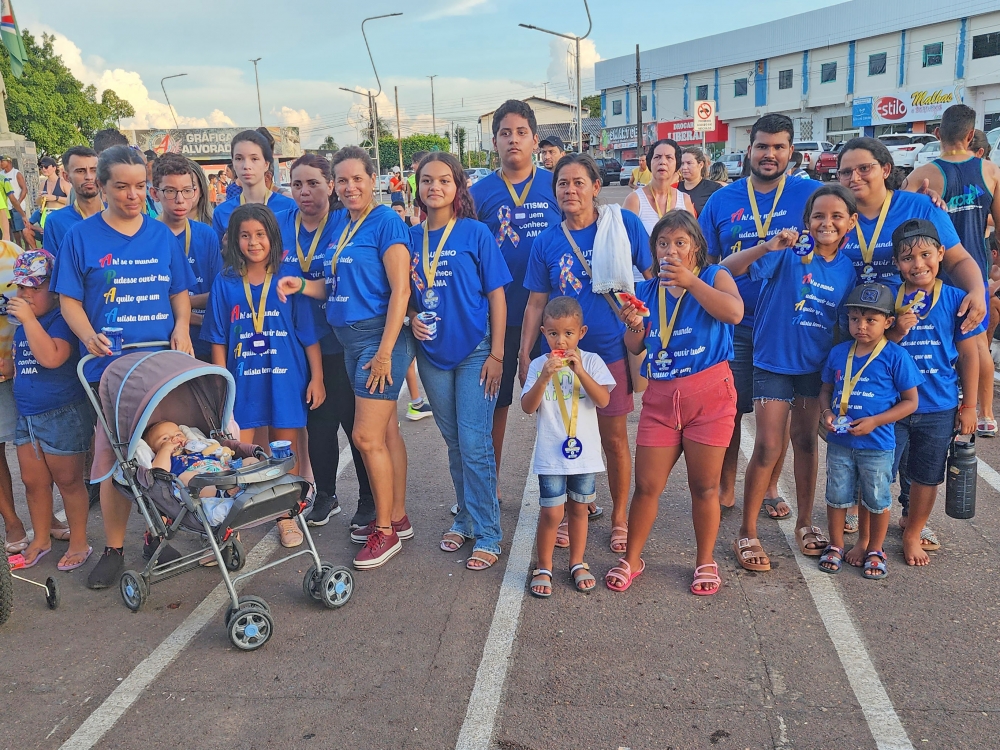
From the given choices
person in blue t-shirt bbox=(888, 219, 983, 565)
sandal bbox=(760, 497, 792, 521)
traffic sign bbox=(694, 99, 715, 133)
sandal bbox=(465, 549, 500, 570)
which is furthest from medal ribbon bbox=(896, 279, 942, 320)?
traffic sign bbox=(694, 99, 715, 133)

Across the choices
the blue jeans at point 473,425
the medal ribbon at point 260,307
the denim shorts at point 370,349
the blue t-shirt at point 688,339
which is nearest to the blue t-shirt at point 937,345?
the blue t-shirt at point 688,339

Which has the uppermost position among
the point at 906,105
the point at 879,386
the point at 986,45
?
the point at 986,45

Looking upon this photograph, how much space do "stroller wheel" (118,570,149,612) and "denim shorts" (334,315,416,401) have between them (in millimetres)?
1452

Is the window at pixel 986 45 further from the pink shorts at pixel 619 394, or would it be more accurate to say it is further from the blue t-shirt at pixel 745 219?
the pink shorts at pixel 619 394

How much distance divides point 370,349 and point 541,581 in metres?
1.58

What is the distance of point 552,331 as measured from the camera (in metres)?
3.96

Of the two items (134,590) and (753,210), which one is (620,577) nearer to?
(753,210)

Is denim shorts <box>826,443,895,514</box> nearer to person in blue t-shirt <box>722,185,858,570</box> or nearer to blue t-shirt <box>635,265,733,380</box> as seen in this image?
person in blue t-shirt <box>722,185,858,570</box>

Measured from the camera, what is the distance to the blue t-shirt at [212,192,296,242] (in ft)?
17.8

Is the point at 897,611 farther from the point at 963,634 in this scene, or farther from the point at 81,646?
the point at 81,646

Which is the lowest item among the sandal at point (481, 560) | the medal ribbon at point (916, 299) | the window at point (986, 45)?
the sandal at point (481, 560)

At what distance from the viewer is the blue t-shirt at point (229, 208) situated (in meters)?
5.43

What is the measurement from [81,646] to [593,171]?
138 inches

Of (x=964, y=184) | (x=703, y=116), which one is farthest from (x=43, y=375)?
(x=703, y=116)
